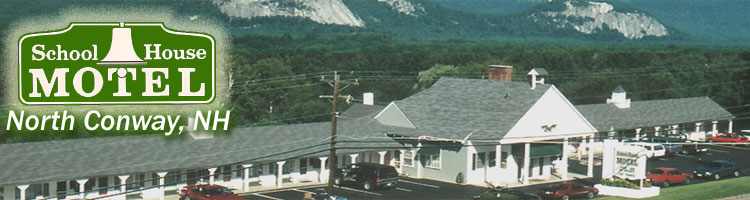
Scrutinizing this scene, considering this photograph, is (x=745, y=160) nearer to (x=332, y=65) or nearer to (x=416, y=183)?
(x=416, y=183)

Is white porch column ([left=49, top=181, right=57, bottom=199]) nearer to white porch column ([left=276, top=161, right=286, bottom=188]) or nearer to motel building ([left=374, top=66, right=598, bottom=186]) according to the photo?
white porch column ([left=276, top=161, right=286, bottom=188])

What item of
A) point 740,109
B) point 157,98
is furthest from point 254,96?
point 157,98

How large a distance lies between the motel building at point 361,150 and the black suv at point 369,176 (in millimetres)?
1928

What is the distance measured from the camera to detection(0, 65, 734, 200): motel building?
46.1 metres

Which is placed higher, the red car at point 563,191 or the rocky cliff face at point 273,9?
the rocky cliff face at point 273,9

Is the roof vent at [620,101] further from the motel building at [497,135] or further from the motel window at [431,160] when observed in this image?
Result: the motel window at [431,160]

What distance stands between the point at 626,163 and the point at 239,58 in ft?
184

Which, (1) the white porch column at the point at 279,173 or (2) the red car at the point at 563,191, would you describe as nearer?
(2) the red car at the point at 563,191

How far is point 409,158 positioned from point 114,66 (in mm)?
36466

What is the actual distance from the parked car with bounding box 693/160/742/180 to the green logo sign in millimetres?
43445

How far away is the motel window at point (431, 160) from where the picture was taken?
56.8 meters

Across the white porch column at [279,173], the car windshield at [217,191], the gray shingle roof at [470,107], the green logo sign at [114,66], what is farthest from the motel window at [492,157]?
the green logo sign at [114,66]

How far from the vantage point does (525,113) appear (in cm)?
5697

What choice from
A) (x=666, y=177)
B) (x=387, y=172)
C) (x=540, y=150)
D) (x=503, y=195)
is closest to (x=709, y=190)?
(x=666, y=177)
